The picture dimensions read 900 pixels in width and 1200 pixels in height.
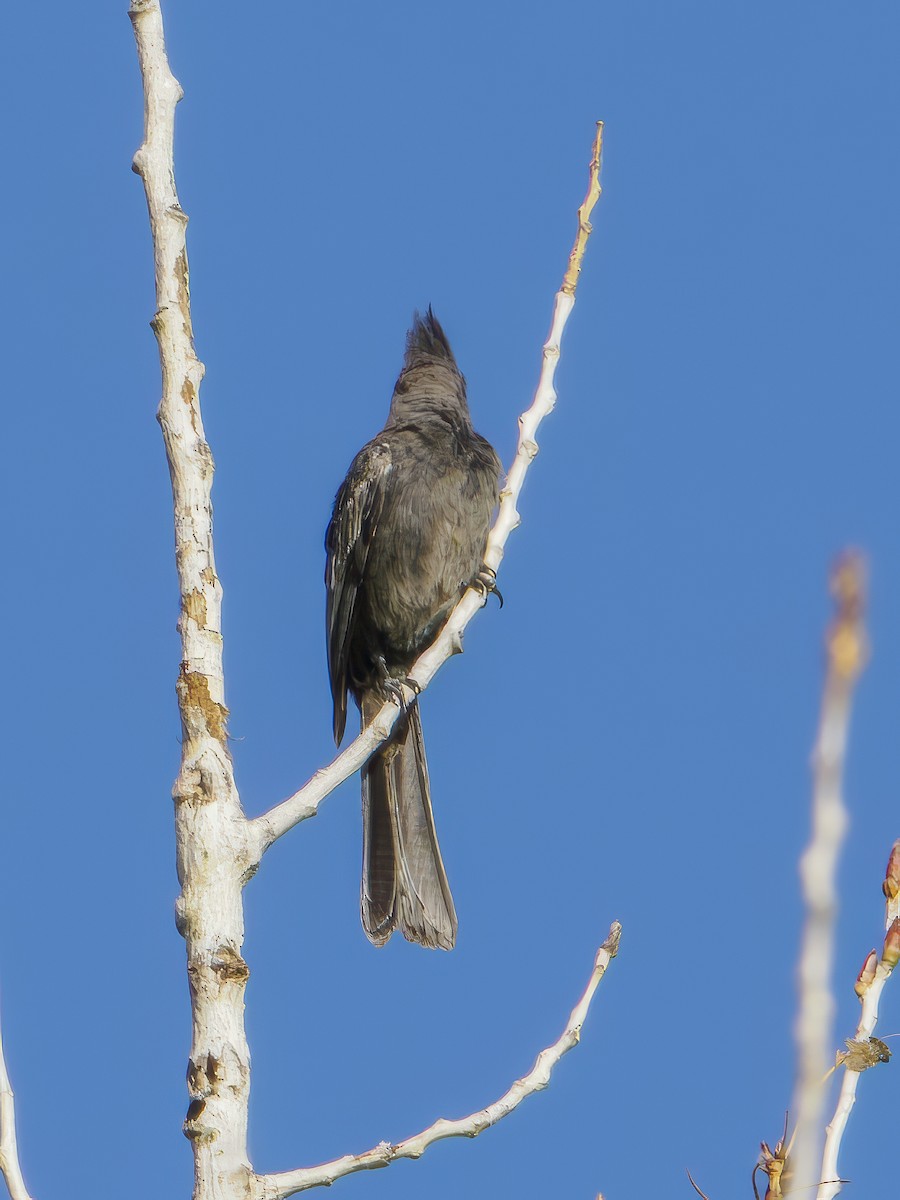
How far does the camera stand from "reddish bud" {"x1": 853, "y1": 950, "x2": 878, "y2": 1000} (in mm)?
2555

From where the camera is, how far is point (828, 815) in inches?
41.4

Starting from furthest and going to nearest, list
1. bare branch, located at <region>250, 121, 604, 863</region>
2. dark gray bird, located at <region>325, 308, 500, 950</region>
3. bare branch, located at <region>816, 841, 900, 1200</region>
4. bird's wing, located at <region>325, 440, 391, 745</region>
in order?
1. bird's wing, located at <region>325, 440, 391, 745</region>
2. dark gray bird, located at <region>325, 308, 500, 950</region>
3. bare branch, located at <region>250, 121, 604, 863</region>
4. bare branch, located at <region>816, 841, 900, 1200</region>

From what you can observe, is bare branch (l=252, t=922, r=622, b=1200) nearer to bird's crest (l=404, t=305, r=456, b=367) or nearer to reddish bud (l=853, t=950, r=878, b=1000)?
reddish bud (l=853, t=950, r=878, b=1000)

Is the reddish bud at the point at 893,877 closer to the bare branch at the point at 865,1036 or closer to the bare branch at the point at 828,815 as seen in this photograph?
the bare branch at the point at 865,1036

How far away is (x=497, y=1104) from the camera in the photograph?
10.3 feet

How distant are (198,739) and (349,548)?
3410mm

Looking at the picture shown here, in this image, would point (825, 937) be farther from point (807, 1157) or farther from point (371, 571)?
point (371, 571)

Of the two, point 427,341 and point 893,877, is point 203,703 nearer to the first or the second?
point 893,877

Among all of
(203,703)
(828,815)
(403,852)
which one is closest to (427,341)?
(403,852)

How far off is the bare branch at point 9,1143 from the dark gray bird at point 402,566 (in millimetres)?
3337

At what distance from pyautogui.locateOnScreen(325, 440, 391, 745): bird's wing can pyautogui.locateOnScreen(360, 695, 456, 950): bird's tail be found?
15.9 inches

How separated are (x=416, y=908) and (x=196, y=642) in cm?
261

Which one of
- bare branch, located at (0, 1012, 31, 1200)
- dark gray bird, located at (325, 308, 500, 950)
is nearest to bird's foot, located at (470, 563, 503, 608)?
dark gray bird, located at (325, 308, 500, 950)

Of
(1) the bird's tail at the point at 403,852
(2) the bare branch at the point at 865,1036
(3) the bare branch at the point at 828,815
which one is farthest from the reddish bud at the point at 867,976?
(1) the bird's tail at the point at 403,852
